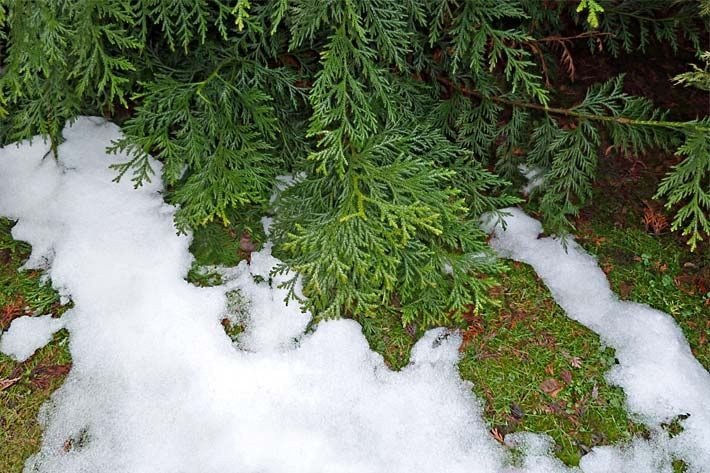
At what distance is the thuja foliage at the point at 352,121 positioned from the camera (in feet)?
9.45

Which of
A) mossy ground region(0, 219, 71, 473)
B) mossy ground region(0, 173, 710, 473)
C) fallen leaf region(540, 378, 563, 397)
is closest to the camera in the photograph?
mossy ground region(0, 219, 71, 473)

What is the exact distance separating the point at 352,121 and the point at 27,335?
2.15 m

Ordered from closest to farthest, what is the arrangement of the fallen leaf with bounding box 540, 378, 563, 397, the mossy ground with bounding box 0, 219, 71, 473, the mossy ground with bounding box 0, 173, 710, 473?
the mossy ground with bounding box 0, 219, 71, 473 < the mossy ground with bounding box 0, 173, 710, 473 < the fallen leaf with bounding box 540, 378, 563, 397

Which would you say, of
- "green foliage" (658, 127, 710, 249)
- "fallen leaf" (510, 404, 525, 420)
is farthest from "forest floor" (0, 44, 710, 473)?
"green foliage" (658, 127, 710, 249)

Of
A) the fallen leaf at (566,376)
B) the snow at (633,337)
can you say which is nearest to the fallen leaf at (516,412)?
the fallen leaf at (566,376)

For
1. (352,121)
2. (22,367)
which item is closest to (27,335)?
(22,367)

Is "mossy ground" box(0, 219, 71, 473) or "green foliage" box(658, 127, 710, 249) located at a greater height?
"green foliage" box(658, 127, 710, 249)

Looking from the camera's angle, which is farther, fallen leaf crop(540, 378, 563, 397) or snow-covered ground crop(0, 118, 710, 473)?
fallen leaf crop(540, 378, 563, 397)

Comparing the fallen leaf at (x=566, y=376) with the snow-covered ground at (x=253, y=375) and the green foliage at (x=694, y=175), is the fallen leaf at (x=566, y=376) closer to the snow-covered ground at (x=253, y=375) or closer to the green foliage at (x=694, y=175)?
the snow-covered ground at (x=253, y=375)

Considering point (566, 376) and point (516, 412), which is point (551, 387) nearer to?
point (566, 376)

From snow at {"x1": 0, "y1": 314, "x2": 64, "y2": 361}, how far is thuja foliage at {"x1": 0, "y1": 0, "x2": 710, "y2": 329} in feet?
3.14

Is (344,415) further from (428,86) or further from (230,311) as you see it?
(428,86)

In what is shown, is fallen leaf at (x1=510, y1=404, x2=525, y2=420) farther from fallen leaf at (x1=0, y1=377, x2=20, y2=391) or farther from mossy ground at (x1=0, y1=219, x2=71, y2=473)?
fallen leaf at (x1=0, y1=377, x2=20, y2=391)

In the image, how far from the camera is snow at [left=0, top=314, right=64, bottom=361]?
308cm
